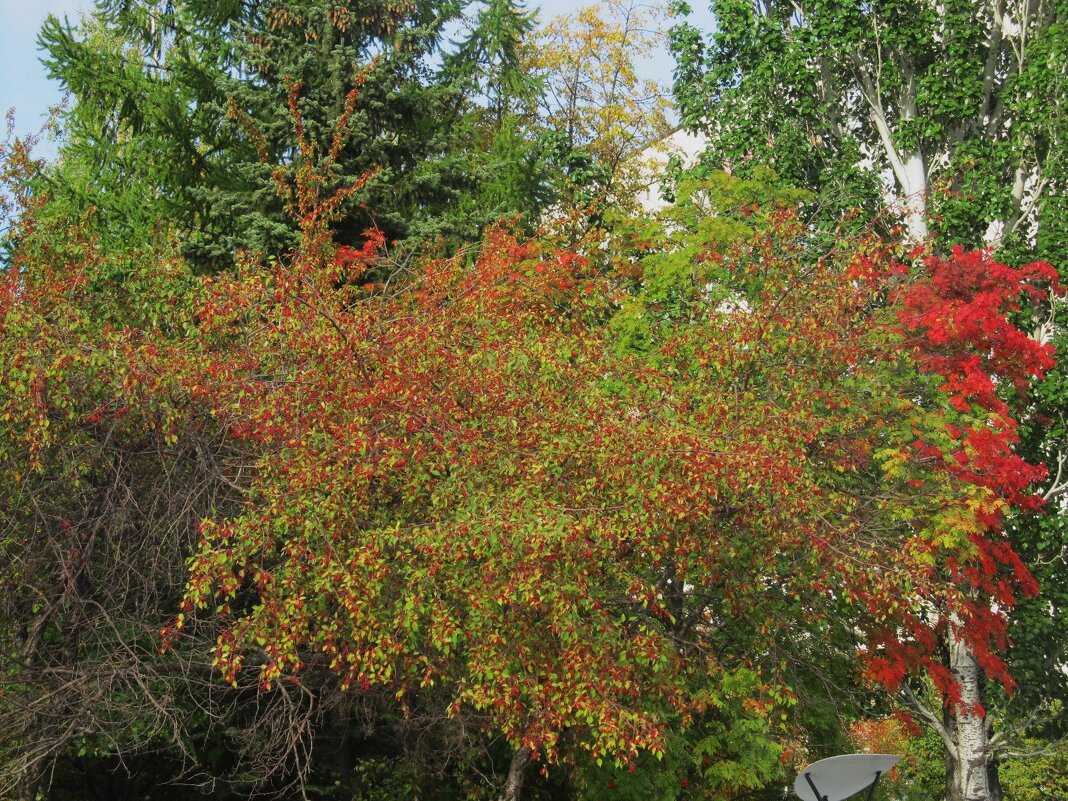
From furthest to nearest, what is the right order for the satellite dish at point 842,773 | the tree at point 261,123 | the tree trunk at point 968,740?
the tree at point 261,123
the tree trunk at point 968,740
the satellite dish at point 842,773

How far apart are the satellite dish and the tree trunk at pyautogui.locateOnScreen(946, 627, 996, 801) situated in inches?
270

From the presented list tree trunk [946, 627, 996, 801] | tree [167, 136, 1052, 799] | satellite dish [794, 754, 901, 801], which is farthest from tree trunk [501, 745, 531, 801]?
tree trunk [946, 627, 996, 801]

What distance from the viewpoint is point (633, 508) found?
10367mm

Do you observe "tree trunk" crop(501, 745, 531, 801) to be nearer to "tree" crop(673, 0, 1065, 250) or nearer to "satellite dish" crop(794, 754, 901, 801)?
"satellite dish" crop(794, 754, 901, 801)

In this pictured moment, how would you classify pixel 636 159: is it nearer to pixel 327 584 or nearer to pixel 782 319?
pixel 782 319

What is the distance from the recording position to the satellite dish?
440 inches

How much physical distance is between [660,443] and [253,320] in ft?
15.5

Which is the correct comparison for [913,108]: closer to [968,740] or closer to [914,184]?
[914,184]

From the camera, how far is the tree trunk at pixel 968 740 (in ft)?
57.9

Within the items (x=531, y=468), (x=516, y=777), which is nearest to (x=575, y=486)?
(x=531, y=468)

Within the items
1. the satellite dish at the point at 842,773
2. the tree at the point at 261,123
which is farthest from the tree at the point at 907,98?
the satellite dish at the point at 842,773

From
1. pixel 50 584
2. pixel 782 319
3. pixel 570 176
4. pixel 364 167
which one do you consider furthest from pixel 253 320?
pixel 570 176

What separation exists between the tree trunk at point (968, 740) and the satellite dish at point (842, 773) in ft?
22.5

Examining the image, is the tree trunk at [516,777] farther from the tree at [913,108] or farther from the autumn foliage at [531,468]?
the tree at [913,108]
